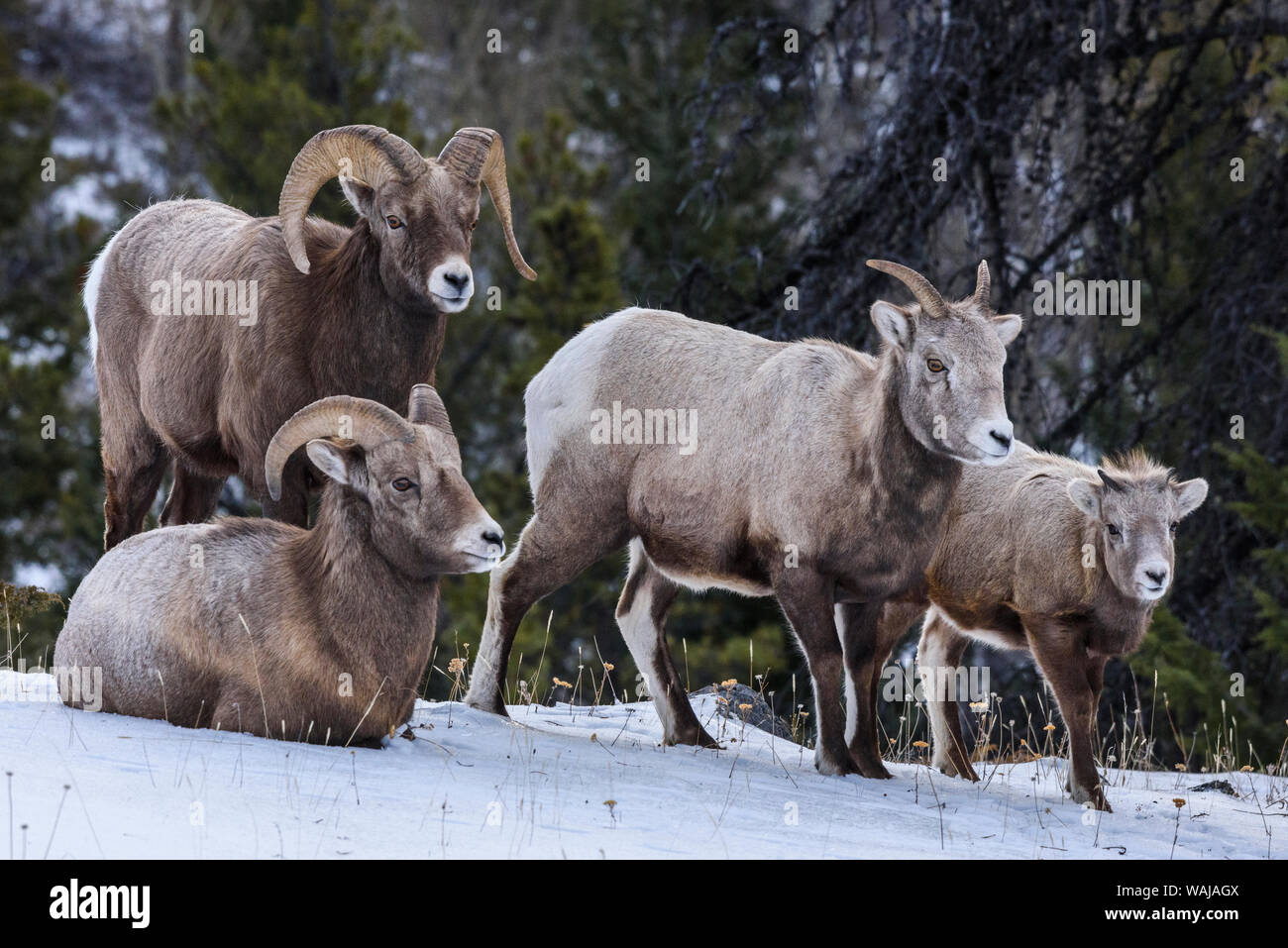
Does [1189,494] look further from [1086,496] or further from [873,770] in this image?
[873,770]

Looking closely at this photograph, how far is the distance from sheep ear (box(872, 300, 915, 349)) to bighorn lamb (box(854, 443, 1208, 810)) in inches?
44.2

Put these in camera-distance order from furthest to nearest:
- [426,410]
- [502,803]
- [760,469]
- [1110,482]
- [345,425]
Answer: [1110,482]
[760,469]
[426,410]
[345,425]
[502,803]

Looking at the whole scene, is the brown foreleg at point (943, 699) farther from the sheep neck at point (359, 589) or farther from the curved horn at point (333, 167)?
the curved horn at point (333, 167)

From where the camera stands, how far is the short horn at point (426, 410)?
21.9 feet

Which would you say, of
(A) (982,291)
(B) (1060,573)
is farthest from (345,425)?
(B) (1060,573)

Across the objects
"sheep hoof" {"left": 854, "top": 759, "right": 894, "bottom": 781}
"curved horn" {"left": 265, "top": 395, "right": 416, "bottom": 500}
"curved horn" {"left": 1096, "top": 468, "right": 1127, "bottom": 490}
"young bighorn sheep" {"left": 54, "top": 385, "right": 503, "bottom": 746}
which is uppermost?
"curved horn" {"left": 265, "top": 395, "right": 416, "bottom": 500}

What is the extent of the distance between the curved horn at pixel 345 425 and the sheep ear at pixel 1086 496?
3.13 meters

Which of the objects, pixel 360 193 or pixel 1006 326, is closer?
pixel 1006 326

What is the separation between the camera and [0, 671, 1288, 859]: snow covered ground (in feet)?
16.7

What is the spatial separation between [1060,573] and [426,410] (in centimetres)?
308

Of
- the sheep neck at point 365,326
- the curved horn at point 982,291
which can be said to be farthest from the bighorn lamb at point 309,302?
the curved horn at point 982,291

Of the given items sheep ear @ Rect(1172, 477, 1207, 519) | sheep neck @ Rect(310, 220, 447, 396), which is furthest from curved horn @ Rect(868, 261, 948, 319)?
sheep neck @ Rect(310, 220, 447, 396)

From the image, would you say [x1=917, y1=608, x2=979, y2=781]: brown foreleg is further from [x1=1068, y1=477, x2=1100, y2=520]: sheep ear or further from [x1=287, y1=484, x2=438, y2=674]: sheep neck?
[x1=287, y1=484, x2=438, y2=674]: sheep neck

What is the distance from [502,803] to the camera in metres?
5.75
